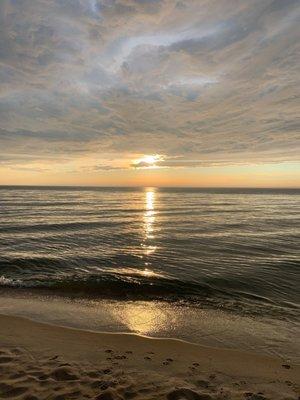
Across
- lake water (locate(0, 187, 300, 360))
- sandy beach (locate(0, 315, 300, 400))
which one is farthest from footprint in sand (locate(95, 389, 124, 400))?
lake water (locate(0, 187, 300, 360))

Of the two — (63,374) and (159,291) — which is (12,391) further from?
(159,291)

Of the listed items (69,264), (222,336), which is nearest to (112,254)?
(69,264)

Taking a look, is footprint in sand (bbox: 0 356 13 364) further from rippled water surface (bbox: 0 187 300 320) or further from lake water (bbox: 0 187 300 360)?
rippled water surface (bbox: 0 187 300 320)

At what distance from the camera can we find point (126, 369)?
6.90 m

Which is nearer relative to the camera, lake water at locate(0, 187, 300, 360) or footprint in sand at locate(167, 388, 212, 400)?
footprint in sand at locate(167, 388, 212, 400)

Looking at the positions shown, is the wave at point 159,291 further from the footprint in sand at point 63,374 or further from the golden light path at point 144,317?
the footprint in sand at point 63,374

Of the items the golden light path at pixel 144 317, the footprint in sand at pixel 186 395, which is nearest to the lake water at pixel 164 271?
the golden light path at pixel 144 317

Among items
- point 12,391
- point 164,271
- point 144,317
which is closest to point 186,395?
point 12,391

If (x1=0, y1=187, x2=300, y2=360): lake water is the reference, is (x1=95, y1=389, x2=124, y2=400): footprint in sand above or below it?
above

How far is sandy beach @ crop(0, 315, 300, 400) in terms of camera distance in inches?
236

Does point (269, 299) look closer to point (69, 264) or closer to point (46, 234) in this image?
point (69, 264)

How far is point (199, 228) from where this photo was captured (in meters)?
31.7

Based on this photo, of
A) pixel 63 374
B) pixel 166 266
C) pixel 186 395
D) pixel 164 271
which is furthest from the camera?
pixel 166 266

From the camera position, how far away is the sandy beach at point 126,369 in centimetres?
599
